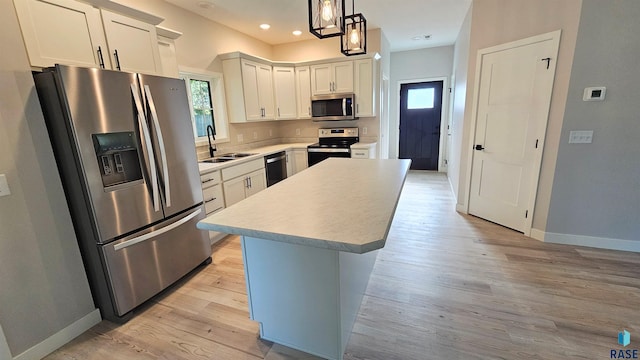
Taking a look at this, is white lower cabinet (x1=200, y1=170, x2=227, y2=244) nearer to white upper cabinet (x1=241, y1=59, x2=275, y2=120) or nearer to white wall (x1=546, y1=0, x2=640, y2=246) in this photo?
white upper cabinet (x1=241, y1=59, x2=275, y2=120)

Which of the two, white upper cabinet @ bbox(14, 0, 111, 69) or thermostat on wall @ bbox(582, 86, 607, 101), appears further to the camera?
thermostat on wall @ bbox(582, 86, 607, 101)

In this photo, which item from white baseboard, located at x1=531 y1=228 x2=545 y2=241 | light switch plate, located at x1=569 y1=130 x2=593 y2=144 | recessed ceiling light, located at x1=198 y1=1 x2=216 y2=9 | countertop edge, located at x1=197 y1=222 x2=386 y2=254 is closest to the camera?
countertop edge, located at x1=197 y1=222 x2=386 y2=254

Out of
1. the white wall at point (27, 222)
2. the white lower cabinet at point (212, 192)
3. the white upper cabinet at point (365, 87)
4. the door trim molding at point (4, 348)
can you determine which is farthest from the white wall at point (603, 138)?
the door trim molding at point (4, 348)

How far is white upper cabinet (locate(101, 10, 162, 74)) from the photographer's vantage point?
2.09m

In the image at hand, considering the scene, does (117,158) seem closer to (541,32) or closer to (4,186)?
(4,186)

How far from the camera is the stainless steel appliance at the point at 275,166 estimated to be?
13.4 ft

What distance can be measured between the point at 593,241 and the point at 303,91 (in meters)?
4.30

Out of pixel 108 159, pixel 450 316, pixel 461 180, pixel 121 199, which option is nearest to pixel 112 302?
pixel 121 199

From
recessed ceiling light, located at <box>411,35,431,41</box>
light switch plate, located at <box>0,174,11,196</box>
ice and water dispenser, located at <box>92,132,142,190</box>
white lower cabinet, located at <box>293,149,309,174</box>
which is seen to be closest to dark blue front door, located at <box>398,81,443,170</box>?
recessed ceiling light, located at <box>411,35,431,41</box>

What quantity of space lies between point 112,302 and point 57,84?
1471 millimetres

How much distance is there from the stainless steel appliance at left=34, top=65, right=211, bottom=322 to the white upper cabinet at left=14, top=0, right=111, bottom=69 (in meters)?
0.17

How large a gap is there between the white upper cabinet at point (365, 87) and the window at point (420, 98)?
2.45 m

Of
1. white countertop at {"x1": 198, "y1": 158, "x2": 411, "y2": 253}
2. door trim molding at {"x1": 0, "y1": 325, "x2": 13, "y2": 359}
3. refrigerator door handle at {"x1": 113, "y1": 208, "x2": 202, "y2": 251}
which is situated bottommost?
door trim molding at {"x1": 0, "y1": 325, "x2": 13, "y2": 359}

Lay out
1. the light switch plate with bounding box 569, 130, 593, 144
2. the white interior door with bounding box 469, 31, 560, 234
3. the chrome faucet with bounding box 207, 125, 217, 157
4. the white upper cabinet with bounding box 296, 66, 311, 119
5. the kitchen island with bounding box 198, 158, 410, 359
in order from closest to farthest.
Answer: the kitchen island with bounding box 198, 158, 410, 359 → the light switch plate with bounding box 569, 130, 593, 144 → the white interior door with bounding box 469, 31, 560, 234 → the chrome faucet with bounding box 207, 125, 217, 157 → the white upper cabinet with bounding box 296, 66, 311, 119
